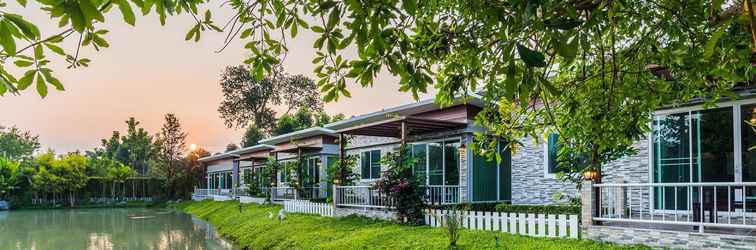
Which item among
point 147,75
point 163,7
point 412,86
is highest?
point 147,75

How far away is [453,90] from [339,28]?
938mm

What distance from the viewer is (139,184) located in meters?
38.2

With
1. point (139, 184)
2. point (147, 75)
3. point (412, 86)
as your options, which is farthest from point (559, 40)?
point (139, 184)

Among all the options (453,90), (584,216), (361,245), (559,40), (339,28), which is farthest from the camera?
(361,245)

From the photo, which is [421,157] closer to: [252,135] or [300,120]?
[300,120]

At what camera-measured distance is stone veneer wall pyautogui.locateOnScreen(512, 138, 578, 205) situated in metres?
11.9

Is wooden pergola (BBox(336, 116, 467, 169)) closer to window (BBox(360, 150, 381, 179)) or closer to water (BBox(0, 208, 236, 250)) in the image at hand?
window (BBox(360, 150, 381, 179))

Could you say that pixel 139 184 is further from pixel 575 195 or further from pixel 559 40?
pixel 559 40

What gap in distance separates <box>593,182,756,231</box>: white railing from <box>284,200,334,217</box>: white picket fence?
7.53m

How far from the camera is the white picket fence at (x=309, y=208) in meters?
14.9

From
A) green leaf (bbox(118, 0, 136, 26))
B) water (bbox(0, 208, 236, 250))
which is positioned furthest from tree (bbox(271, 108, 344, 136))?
green leaf (bbox(118, 0, 136, 26))

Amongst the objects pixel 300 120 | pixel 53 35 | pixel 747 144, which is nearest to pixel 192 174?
pixel 300 120

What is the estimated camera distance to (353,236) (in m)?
10.6

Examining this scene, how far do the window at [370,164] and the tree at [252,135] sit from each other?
2523 centimetres
